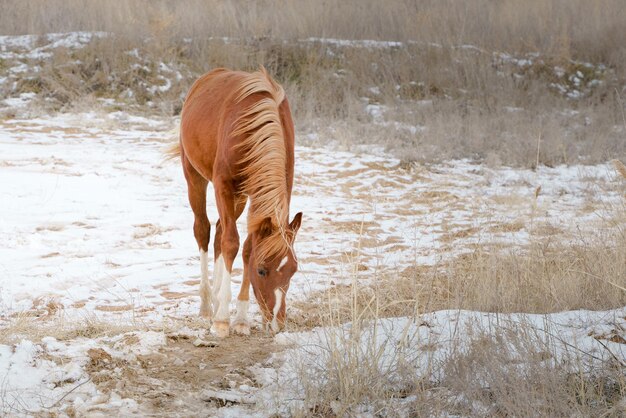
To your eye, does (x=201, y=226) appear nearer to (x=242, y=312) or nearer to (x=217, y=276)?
(x=217, y=276)

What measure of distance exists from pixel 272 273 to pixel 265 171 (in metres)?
0.60

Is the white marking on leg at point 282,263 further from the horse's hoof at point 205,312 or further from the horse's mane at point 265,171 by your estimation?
the horse's hoof at point 205,312

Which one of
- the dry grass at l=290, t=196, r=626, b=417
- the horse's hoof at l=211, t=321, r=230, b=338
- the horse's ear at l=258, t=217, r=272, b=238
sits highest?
the horse's ear at l=258, t=217, r=272, b=238

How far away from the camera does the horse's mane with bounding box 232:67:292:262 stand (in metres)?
4.16

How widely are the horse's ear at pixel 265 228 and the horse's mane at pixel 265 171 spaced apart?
0.5 inches

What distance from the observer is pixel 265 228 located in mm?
4203

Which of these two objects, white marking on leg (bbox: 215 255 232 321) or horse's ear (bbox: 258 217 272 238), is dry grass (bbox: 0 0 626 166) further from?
horse's ear (bbox: 258 217 272 238)

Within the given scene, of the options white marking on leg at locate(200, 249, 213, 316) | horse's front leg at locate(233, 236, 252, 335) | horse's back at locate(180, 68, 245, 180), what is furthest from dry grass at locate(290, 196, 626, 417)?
horse's back at locate(180, 68, 245, 180)

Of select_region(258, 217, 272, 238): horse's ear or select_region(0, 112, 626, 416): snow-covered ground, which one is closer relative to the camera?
select_region(0, 112, 626, 416): snow-covered ground

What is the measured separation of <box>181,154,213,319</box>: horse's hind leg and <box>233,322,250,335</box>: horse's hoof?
19.8 inches

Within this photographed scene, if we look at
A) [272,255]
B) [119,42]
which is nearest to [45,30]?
[119,42]

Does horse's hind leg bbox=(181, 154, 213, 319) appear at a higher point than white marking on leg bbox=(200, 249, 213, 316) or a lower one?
higher

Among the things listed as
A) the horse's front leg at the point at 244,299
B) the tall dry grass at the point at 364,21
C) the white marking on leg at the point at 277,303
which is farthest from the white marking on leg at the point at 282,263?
the tall dry grass at the point at 364,21

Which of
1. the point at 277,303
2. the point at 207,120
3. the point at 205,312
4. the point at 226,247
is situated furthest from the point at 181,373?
the point at 207,120
